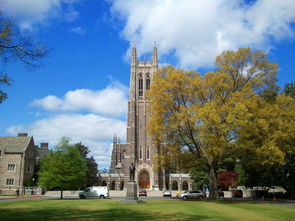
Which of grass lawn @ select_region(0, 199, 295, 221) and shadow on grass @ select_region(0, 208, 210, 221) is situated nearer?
shadow on grass @ select_region(0, 208, 210, 221)

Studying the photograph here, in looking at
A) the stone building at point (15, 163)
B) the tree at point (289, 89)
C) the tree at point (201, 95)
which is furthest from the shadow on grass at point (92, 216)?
the stone building at point (15, 163)

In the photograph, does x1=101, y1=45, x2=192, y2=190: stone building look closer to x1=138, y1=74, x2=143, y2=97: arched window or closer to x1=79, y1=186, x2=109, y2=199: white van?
x1=138, y1=74, x2=143, y2=97: arched window

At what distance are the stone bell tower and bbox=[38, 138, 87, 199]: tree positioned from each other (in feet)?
109

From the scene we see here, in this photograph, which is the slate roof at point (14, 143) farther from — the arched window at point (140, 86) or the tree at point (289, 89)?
the tree at point (289, 89)

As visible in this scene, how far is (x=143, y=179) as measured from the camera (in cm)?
7662

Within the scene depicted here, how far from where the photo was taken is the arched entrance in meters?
75.7

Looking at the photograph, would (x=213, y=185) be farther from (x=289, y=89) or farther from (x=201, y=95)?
(x=289, y=89)

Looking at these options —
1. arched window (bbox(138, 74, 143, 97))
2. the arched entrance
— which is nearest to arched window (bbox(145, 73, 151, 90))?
arched window (bbox(138, 74, 143, 97))

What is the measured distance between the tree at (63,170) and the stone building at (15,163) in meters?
19.5

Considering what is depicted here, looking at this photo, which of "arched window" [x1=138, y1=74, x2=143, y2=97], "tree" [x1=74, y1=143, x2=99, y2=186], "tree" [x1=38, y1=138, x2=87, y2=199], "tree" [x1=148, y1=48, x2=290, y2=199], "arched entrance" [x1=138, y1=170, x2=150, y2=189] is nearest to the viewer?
"tree" [x1=148, y1=48, x2=290, y2=199]

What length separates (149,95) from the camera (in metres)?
32.8

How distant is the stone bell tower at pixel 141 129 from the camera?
76000mm

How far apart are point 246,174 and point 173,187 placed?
42.0 m

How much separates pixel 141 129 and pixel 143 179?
12.9 metres
